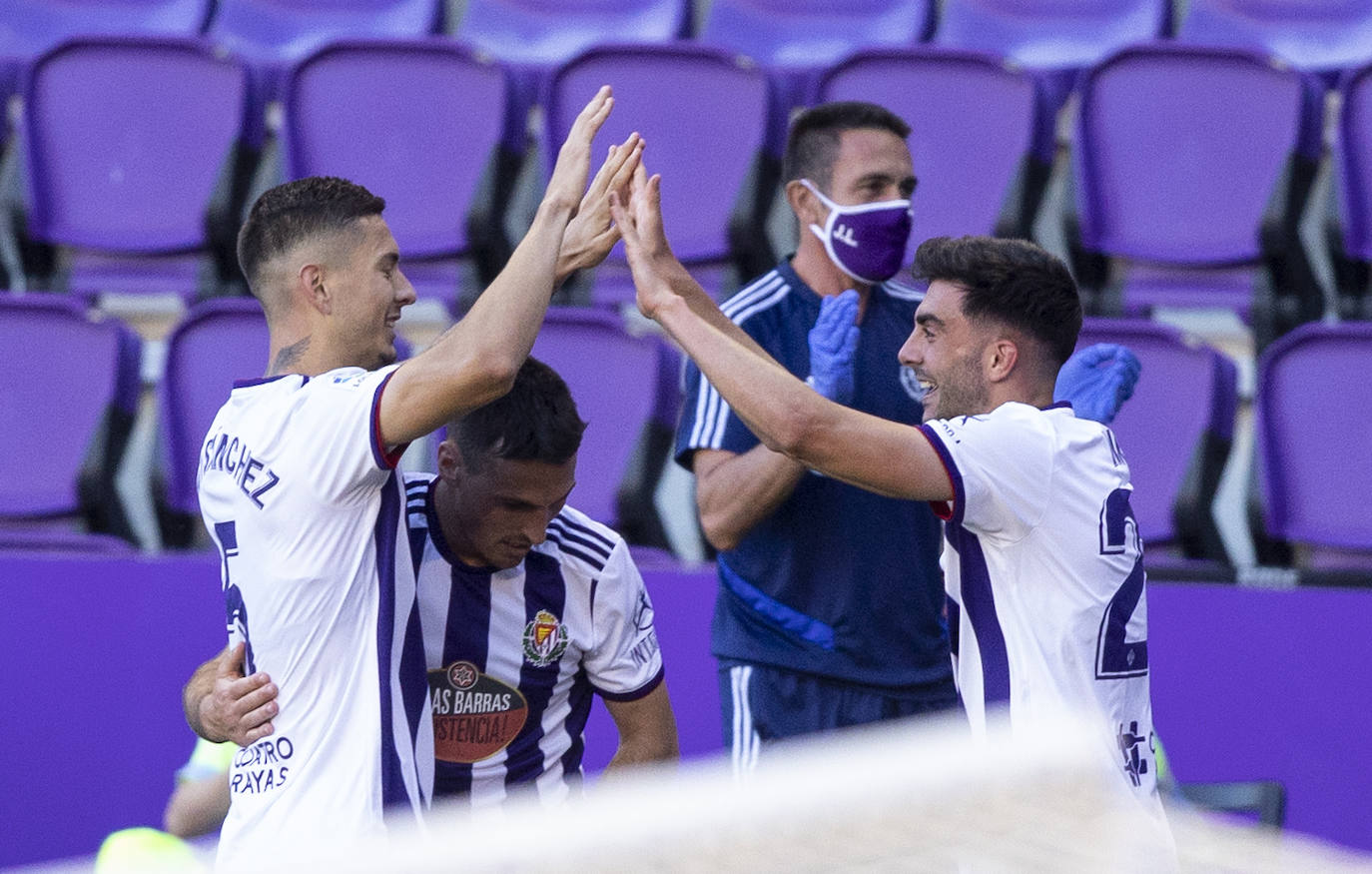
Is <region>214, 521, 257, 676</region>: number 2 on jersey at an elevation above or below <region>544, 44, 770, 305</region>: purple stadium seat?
below

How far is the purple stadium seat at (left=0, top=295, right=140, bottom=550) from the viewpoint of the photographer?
516 centimetres

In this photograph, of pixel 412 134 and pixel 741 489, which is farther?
pixel 412 134

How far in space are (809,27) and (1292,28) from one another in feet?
6.22

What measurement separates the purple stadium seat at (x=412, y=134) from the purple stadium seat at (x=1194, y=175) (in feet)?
6.88

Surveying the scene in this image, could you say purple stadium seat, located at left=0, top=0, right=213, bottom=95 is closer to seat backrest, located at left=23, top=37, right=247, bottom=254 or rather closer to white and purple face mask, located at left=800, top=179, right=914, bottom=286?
seat backrest, located at left=23, top=37, right=247, bottom=254

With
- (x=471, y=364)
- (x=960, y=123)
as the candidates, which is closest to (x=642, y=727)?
(x=471, y=364)

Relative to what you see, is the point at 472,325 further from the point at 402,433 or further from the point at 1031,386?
the point at 1031,386

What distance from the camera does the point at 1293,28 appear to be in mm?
6867

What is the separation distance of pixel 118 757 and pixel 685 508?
1.79m

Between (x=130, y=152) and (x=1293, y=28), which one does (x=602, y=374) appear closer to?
(x=130, y=152)

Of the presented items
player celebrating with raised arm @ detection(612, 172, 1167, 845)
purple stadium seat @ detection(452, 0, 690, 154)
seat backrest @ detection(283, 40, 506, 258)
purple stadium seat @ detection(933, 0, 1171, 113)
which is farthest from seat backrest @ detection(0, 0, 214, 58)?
player celebrating with raised arm @ detection(612, 172, 1167, 845)

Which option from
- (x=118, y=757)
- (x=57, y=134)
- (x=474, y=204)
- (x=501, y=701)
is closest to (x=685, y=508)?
(x=474, y=204)

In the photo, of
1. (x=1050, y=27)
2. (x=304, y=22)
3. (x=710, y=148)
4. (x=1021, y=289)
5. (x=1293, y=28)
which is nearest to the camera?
(x=1021, y=289)

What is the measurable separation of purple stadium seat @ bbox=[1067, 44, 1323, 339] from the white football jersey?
3191 millimetres
